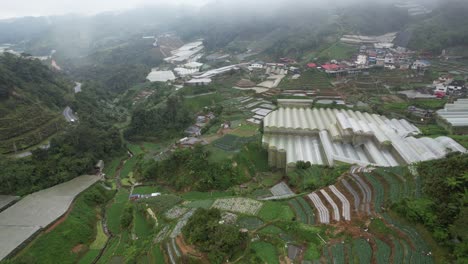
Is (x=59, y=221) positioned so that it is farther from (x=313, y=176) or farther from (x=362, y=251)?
(x=362, y=251)

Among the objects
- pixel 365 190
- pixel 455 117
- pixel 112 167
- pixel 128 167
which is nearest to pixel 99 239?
pixel 128 167

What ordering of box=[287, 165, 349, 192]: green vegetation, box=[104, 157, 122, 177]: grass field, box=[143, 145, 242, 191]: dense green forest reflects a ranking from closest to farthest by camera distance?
box=[287, 165, 349, 192]: green vegetation < box=[143, 145, 242, 191]: dense green forest < box=[104, 157, 122, 177]: grass field

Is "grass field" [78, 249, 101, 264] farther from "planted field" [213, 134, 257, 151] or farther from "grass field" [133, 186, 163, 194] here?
"planted field" [213, 134, 257, 151]

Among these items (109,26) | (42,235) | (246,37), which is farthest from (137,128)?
(109,26)

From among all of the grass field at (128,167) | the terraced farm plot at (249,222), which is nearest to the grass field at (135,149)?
the grass field at (128,167)

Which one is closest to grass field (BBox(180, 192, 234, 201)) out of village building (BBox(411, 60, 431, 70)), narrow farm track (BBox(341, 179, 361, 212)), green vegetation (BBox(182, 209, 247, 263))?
green vegetation (BBox(182, 209, 247, 263))

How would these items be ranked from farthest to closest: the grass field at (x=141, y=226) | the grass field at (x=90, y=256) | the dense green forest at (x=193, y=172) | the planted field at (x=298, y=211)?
the dense green forest at (x=193, y=172) → the grass field at (x=141, y=226) → the grass field at (x=90, y=256) → the planted field at (x=298, y=211)

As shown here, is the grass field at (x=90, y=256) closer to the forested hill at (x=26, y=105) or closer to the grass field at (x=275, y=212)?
the grass field at (x=275, y=212)
